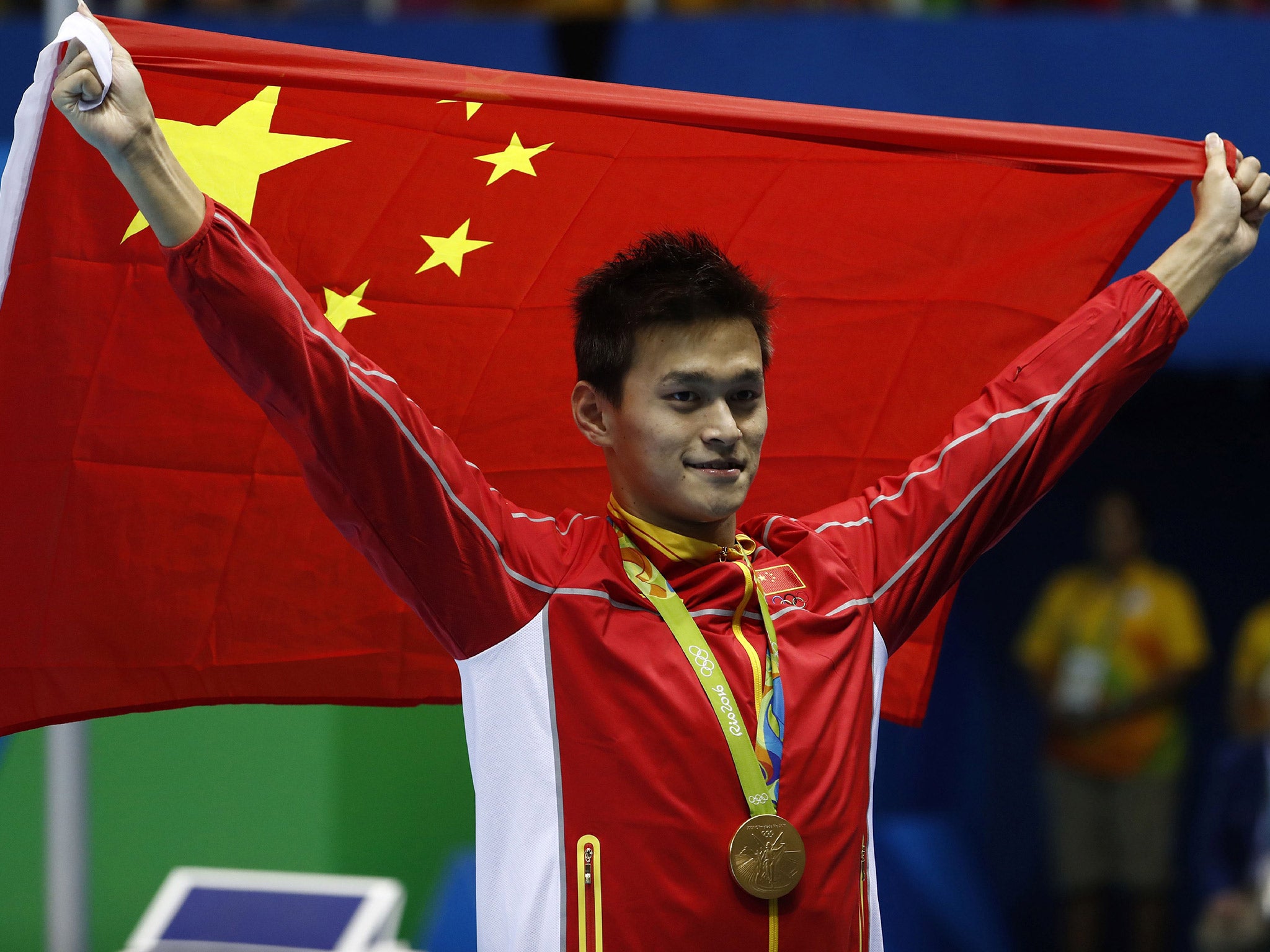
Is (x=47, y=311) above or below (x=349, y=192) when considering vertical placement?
below

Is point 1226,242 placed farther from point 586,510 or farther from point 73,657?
point 73,657

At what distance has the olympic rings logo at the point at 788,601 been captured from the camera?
7.14 ft

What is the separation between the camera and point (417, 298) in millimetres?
2662

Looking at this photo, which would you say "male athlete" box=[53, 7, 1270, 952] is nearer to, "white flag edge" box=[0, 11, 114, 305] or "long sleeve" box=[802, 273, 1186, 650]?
"long sleeve" box=[802, 273, 1186, 650]

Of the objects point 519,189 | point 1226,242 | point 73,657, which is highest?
point 519,189

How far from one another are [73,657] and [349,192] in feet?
2.88

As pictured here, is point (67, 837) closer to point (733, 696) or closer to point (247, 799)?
point (247, 799)

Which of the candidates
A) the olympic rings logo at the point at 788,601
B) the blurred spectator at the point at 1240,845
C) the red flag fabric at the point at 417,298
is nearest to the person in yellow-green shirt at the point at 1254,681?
the blurred spectator at the point at 1240,845

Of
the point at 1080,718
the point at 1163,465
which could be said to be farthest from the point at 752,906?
the point at 1163,465

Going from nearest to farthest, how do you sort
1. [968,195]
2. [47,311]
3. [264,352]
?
[264,352] → [47,311] → [968,195]

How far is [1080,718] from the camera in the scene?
6000mm

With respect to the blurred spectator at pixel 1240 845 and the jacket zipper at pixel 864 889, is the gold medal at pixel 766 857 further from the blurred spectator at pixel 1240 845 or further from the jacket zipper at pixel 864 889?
the blurred spectator at pixel 1240 845

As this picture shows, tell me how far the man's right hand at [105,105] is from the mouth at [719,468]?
32.2 inches

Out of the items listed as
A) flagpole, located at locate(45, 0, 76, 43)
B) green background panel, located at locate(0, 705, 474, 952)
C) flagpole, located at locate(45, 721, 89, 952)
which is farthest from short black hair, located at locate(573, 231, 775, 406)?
green background panel, located at locate(0, 705, 474, 952)
